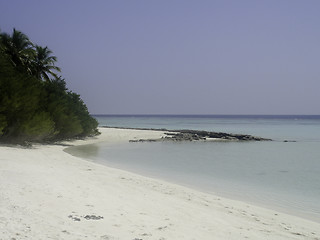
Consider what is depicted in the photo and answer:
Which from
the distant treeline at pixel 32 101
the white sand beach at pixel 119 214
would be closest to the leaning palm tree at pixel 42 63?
the distant treeline at pixel 32 101

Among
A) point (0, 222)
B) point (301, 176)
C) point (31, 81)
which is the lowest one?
point (301, 176)

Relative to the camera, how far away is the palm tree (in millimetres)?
27812

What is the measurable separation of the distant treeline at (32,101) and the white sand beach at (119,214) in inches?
359

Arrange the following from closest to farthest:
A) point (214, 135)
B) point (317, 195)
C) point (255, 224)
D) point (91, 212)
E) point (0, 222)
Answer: point (0, 222)
point (91, 212)
point (255, 224)
point (317, 195)
point (214, 135)

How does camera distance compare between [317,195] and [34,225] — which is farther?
[317,195]

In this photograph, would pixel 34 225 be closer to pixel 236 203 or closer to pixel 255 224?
pixel 255 224

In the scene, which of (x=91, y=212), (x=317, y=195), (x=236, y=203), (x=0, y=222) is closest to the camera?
(x=0, y=222)

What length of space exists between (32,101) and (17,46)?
38.2 ft

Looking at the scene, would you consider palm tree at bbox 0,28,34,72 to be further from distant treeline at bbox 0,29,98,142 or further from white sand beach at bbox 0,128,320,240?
white sand beach at bbox 0,128,320,240

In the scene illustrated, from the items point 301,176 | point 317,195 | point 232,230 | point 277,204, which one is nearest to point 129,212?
point 232,230

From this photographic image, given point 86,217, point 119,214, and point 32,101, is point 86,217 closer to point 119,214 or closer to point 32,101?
point 119,214

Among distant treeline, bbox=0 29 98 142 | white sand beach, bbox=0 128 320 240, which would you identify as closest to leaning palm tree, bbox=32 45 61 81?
distant treeline, bbox=0 29 98 142

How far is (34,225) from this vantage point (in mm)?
5117

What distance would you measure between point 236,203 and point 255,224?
207cm
